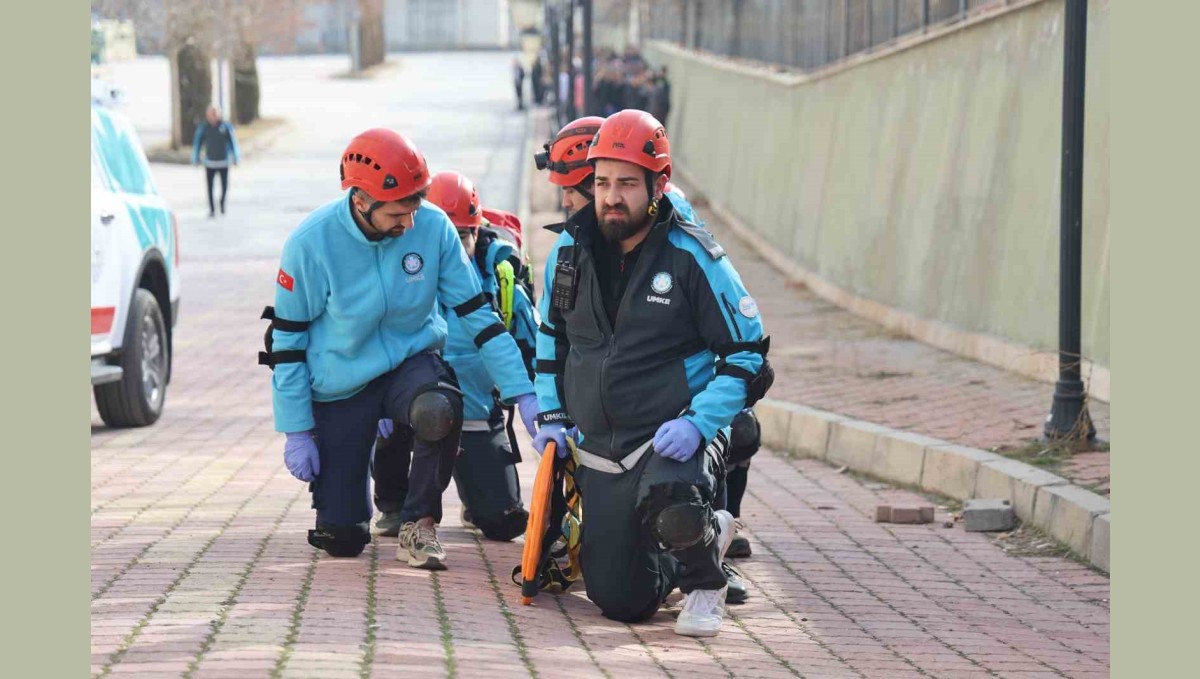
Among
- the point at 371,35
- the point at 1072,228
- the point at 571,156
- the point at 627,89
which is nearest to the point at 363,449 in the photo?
the point at 571,156

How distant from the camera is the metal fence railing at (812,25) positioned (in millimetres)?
17688

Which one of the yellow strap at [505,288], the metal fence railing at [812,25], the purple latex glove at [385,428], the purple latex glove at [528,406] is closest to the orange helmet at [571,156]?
the yellow strap at [505,288]

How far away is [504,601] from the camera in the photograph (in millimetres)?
6391

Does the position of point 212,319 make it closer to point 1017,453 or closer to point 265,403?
point 265,403

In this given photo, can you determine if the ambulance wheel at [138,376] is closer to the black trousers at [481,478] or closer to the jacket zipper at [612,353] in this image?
the black trousers at [481,478]

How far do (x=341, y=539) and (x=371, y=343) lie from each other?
73cm

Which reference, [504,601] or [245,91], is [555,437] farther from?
[245,91]

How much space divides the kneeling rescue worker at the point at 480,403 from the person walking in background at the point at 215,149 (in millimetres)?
24095

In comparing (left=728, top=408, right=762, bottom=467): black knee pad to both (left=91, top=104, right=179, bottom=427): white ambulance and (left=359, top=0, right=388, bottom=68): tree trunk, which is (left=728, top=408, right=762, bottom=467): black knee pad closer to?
(left=91, top=104, right=179, bottom=427): white ambulance

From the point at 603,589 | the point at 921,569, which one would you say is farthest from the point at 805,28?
the point at 603,589

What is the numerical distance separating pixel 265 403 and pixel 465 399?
6.31 metres

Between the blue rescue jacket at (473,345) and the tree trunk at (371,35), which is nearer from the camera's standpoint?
the blue rescue jacket at (473,345)

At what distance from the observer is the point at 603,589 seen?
630 centimetres

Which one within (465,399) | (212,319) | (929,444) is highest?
(465,399)
